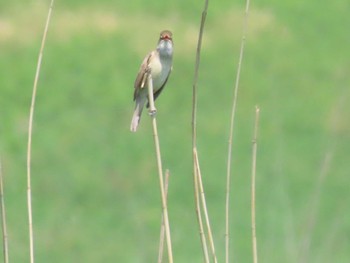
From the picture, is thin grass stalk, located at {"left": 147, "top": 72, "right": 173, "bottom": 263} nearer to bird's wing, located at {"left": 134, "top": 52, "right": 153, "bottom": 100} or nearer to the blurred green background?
bird's wing, located at {"left": 134, "top": 52, "right": 153, "bottom": 100}

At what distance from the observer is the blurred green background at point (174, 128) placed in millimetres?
9969

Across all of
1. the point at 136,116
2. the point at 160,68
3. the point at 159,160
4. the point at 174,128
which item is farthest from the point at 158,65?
the point at 174,128

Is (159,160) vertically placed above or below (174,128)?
above

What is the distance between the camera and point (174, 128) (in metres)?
12.4

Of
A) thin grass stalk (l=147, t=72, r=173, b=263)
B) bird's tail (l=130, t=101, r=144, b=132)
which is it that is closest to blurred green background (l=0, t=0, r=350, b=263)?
bird's tail (l=130, t=101, r=144, b=132)

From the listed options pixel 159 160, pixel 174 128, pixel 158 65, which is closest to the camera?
pixel 159 160

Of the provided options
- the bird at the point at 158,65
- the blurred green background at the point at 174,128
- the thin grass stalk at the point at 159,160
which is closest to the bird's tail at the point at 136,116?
the bird at the point at 158,65

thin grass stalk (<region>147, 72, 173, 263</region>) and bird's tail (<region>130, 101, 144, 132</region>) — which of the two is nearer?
thin grass stalk (<region>147, 72, 173, 263</region>)

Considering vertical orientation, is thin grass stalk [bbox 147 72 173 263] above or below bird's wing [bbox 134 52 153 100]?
below

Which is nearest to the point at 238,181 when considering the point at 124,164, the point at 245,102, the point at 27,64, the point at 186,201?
the point at 186,201

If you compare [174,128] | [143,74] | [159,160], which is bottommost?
[174,128]

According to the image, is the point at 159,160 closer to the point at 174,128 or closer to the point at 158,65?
the point at 158,65

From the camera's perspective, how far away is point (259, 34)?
1443cm

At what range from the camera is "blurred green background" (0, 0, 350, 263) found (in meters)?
9.97
